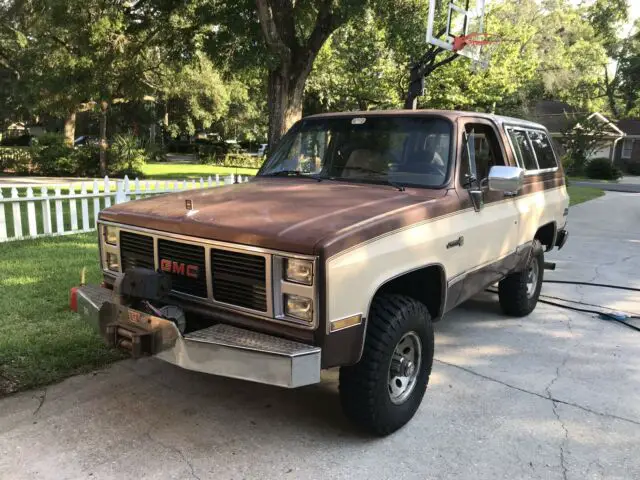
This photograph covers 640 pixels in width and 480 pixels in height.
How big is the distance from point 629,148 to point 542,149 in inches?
1762

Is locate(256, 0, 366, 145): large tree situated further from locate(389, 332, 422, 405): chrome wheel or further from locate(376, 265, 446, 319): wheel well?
locate(389, 332, 422, 405): chrome wheel

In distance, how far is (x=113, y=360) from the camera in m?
4.43

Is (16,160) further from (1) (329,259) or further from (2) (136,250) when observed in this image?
(1) (329,259)

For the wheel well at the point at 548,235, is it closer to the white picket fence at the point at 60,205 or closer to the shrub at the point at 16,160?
the white picket fence at the point at 60,205

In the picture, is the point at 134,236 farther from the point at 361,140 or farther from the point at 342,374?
the point at 361,140

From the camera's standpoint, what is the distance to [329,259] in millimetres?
2811

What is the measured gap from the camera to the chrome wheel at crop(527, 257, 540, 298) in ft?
19.0

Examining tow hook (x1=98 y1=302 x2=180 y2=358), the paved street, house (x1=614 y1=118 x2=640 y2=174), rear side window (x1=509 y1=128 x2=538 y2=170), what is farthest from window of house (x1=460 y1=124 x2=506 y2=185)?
house (x1=614 y1=118 x2=640 y2=174)

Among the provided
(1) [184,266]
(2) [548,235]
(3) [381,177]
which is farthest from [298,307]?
(2) [548,235]

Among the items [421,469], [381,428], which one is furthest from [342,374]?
[421,469]

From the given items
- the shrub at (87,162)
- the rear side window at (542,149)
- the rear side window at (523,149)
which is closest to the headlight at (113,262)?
the rear side window at (523,149)

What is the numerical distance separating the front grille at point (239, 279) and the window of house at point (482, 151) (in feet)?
6.20

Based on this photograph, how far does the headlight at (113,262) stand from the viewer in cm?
385

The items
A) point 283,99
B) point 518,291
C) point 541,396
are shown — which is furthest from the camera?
point 283,99
